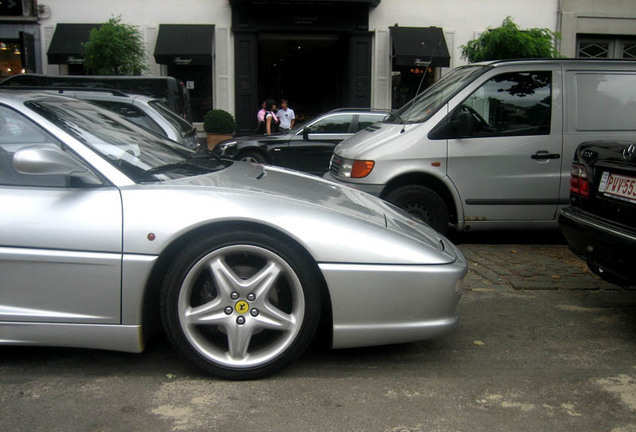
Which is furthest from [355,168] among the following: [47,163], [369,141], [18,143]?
[47,163]

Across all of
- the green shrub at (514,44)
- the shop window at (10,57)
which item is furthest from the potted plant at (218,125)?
the green shrub at (514,44)

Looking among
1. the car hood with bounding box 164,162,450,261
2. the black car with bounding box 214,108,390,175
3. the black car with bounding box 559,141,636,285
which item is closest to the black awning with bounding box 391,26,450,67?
the black car with bounding box 214,108,390,175

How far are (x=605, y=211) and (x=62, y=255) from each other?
10.7 ft

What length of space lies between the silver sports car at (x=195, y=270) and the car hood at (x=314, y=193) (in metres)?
0.09

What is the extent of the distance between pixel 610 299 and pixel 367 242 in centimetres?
269

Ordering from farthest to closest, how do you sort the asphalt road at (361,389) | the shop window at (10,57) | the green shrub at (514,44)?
1. the shop window at (10,57)
2. the green shrub at (514,44)
3. the asphalt road at (361,389)

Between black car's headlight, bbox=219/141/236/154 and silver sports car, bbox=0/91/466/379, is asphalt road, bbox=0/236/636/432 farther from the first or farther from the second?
black car's headlight, bbox=219/141/236/154

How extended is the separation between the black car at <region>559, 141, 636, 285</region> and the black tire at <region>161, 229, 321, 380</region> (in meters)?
1.89

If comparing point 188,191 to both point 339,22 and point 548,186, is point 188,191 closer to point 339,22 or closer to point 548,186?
point 548,186

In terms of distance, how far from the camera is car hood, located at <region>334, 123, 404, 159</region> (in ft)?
22.4

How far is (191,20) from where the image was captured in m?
19.1

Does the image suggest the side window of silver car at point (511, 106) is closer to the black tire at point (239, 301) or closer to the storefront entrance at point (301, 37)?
the black tire at point (239, 301)

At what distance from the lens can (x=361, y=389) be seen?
332cm

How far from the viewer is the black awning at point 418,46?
18.6 m
